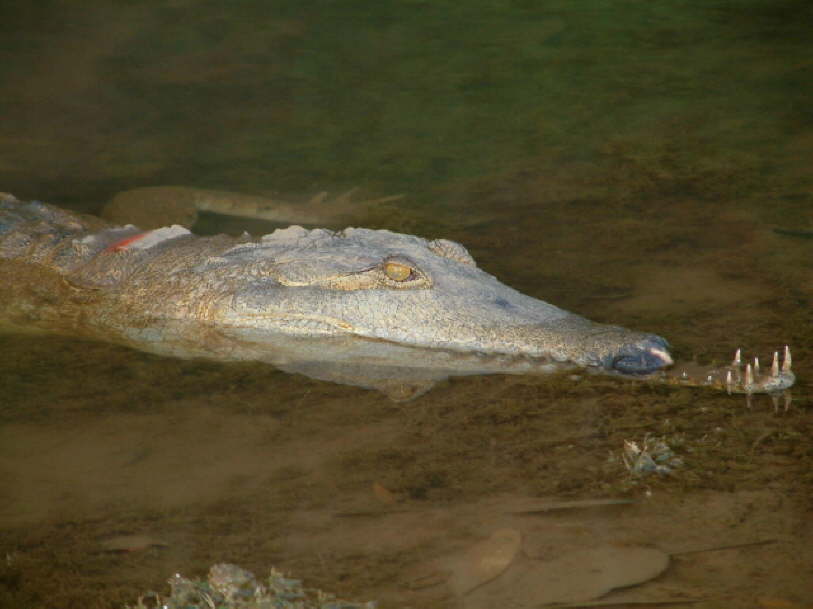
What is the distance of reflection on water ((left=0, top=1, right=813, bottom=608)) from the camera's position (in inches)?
140

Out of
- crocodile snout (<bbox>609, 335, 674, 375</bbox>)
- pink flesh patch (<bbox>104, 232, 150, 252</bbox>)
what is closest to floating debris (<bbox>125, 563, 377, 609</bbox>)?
crocodile snout (<bbox>609, 335, 674, 375</bbox>)

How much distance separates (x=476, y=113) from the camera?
9008 millimetres

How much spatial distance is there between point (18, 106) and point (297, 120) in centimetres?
278

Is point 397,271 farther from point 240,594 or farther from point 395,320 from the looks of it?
point 240,594

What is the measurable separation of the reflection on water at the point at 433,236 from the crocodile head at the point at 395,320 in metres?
0.16

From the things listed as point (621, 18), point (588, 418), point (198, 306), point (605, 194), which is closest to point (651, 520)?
point (588, 418)

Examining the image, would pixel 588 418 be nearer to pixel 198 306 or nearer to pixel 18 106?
pixel 198 306

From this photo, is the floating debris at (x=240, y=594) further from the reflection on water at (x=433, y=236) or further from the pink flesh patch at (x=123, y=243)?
the pink flesh patch at (x=123, y=243)

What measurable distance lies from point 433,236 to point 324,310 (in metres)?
1.61

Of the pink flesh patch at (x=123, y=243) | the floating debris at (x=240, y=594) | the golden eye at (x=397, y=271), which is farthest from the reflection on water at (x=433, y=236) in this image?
the pink flesh patch at (x=123, y=243)

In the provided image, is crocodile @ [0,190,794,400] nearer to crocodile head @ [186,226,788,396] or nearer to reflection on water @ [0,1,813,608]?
crocodile head @ [186,226,788,396]

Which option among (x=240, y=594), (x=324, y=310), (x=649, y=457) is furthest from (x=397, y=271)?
(x=240, y=594)

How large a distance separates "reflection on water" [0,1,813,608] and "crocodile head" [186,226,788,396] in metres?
0.16

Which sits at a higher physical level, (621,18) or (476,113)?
(621,18)
